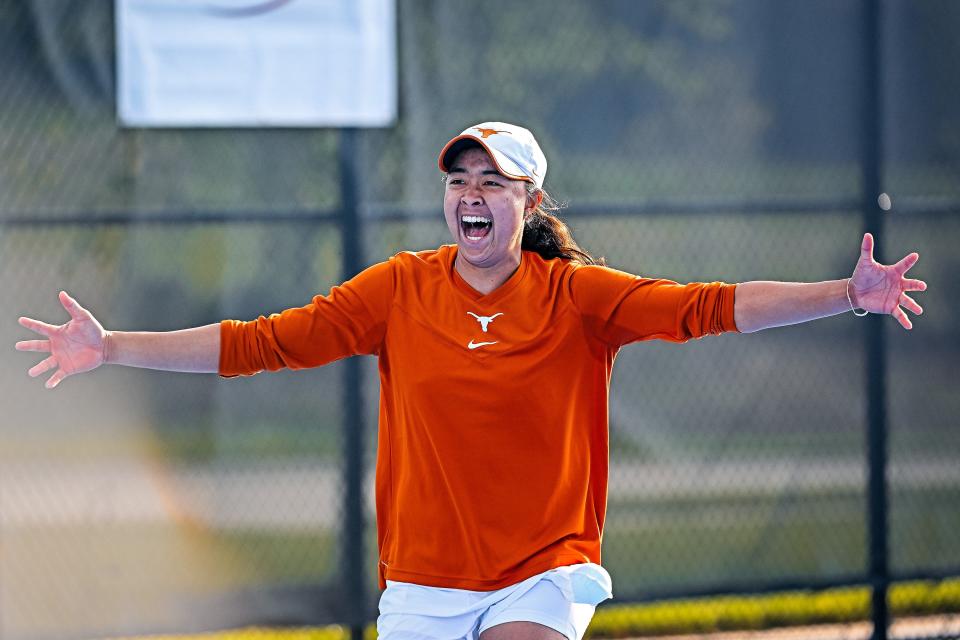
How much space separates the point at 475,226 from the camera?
3270 millimetres

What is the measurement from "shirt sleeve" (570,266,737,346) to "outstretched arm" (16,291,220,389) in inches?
36.7

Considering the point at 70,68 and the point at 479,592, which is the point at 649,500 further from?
the point at 70,68

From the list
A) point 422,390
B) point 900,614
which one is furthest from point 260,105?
point 900,614

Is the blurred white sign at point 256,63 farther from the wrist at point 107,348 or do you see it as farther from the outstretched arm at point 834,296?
the outstretched arm at point 834,296

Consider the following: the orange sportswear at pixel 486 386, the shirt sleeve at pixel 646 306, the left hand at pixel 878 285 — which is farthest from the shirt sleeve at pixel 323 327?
the left hand at pixel 878 285

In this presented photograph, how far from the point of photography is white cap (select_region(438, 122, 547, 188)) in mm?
3240

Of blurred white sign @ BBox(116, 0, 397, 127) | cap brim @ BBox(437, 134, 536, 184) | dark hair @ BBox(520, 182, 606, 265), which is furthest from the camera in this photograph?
blurred white sign @ BBox(116, 0, 397, 127)

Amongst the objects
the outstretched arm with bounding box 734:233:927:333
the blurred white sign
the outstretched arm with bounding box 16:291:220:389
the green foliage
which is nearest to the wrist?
the outstretched arm with bounding box 16:291:220:389

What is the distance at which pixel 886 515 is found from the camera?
550 centimetres

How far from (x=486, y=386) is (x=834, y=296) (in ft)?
2.75

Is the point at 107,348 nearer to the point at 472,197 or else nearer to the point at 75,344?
the point at 75,344

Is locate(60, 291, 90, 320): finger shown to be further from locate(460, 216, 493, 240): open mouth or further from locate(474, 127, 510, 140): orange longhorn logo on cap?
locate(474, 127, 510, 140): orange longhorn logo on cap

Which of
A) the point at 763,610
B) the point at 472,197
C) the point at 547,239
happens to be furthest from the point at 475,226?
the point at 763,610

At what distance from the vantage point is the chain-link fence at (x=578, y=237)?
4.95 meters
